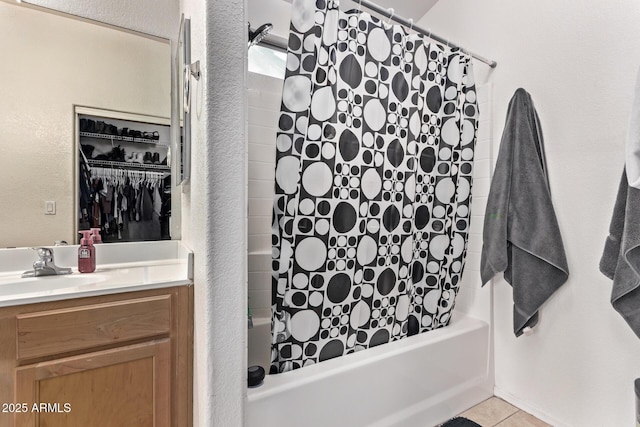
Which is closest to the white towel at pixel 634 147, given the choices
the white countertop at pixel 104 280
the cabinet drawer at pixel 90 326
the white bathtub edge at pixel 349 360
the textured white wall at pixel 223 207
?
the white bathtub edge at pixel 349 360

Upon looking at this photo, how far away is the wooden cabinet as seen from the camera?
42.8 inches

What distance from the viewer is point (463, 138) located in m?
1.85

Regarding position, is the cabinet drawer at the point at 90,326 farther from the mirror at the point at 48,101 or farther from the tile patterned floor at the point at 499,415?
the tile patterned floor at the point at 499,415

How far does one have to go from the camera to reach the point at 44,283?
1387mm

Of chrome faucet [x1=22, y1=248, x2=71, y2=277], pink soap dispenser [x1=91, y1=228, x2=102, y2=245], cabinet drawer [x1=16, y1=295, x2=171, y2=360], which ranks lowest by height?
cabinet drawer [x1=16, y1=295, x2=171, y2=360]

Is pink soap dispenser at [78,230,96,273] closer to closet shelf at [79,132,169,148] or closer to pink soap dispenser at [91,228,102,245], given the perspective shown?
pink soap dispenser at [91,228,102,245]

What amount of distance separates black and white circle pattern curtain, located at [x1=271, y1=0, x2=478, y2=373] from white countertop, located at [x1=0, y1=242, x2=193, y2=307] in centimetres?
47

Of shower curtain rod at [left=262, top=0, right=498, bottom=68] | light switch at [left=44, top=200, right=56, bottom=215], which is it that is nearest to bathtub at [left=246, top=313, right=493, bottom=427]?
light switch at [left=44, top=200, right=56, bottom=215]

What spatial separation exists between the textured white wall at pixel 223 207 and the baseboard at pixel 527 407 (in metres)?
1.58

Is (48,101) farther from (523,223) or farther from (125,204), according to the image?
(523,223)

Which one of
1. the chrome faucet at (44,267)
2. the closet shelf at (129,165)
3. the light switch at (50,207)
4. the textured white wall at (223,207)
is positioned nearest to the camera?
the textured white wall at (223,207)

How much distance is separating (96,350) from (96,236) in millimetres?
673

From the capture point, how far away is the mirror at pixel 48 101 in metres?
1.47

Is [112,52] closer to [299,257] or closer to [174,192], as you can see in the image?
[174,192]
